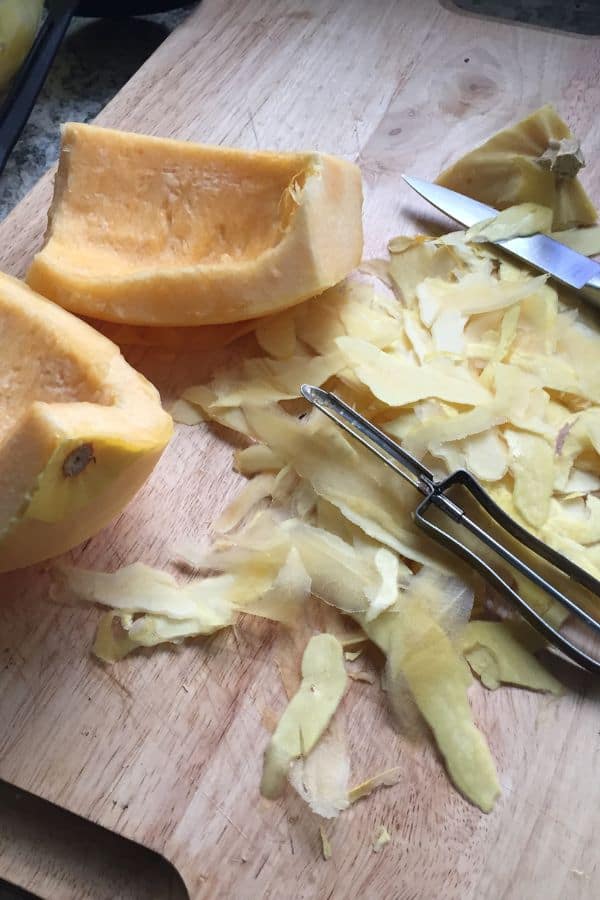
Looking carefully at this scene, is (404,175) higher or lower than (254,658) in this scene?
higher

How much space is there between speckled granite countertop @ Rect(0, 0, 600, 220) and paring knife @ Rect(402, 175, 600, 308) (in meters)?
0.53

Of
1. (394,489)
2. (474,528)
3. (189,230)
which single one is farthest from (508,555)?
(189,230)

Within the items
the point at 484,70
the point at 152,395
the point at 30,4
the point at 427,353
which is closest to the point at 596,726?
the point at 427,353

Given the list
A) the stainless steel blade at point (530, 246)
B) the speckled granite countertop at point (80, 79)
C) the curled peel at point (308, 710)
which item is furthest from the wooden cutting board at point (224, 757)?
the speckled granite countertop at point (80, 79)

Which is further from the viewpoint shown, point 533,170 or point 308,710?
point 533,170

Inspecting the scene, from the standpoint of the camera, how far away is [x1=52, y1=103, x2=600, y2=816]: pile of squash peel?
82cm

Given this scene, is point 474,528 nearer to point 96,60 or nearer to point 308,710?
point 308,710

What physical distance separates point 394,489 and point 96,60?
118 centimetres

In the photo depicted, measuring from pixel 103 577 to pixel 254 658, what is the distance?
0.19 metres

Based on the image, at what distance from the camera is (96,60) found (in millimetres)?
1594

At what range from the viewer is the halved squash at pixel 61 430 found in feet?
2.37

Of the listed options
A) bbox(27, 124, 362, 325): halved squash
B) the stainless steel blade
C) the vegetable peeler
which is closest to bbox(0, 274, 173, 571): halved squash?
bbox(27, 124, 362, 325): halved squash

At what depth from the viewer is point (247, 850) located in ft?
2.51

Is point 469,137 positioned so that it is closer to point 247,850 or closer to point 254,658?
point 254,658
